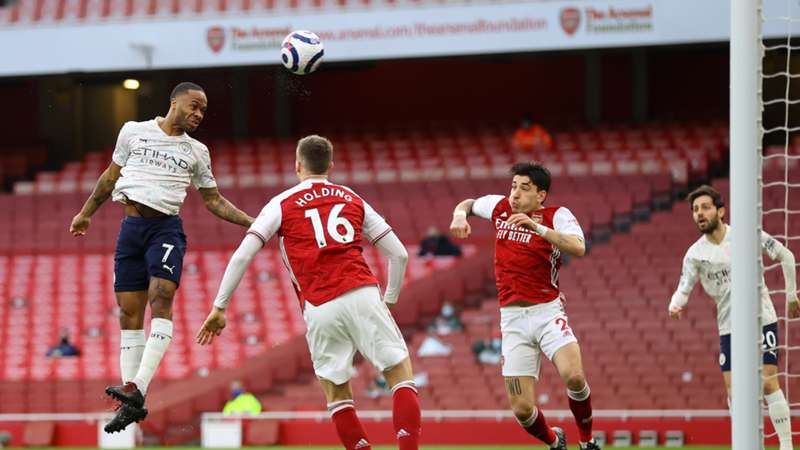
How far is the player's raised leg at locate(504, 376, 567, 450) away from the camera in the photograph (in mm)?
9578

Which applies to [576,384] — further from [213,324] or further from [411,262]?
[411,262]

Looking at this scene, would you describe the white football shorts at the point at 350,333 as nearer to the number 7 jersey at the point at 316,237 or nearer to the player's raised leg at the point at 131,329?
the number 7 jersey at the point at 316,237

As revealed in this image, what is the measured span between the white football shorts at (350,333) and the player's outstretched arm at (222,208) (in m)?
1.61

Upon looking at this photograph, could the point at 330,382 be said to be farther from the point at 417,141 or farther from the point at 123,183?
the point at 417,141

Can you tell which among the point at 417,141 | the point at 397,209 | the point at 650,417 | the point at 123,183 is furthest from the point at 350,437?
the point at 417,141

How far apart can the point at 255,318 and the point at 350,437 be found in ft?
44.4

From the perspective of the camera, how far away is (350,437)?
8.15m

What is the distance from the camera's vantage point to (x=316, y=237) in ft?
26.6

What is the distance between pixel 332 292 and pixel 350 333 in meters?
0.28

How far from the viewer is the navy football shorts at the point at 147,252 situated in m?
9.26

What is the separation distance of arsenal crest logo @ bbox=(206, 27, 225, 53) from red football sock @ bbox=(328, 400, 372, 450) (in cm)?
1598

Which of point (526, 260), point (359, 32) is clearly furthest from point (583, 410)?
point (359, 32)

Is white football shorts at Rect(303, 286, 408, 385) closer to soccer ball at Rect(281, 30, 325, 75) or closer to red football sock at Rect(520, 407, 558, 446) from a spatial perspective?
red football sock at Rect(520, 407, 558, 446)

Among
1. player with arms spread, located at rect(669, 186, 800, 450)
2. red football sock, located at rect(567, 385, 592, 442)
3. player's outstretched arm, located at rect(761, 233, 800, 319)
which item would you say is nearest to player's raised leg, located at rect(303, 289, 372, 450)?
red football sock, located at rect(567, 385, 592, 442)
